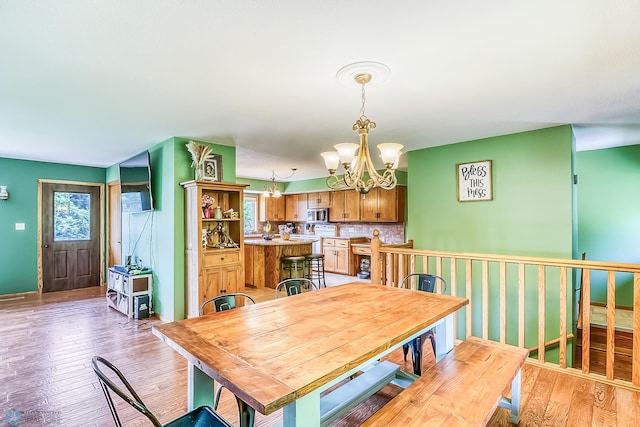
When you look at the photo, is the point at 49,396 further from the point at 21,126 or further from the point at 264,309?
the point at 21,126

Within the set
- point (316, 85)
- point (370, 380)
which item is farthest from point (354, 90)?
point (370, 380)

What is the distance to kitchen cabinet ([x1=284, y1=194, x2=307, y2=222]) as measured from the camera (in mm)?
8664

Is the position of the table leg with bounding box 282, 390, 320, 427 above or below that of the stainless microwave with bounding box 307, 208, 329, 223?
below

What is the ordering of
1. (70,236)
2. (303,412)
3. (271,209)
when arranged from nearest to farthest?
1. (303,412)
2. (70,236)
3. (271,209)

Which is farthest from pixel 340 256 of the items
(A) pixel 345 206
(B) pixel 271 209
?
(B) pixel 271 209

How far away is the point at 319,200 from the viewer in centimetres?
827

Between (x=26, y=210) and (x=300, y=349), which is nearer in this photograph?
(x=300, y=349)

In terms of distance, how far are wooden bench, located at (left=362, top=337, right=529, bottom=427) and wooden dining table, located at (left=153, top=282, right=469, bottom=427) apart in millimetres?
241

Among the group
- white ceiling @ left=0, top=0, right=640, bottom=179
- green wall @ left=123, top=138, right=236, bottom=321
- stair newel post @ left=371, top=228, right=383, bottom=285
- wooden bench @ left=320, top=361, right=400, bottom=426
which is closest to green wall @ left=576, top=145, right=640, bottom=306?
white ceiling @ left=0, top=0, right=640, bottom=179

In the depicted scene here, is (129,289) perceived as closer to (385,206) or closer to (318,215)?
(318,215)

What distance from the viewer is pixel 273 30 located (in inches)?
68.3

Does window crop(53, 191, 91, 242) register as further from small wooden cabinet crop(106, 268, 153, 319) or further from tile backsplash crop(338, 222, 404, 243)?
tile backsplash crop(338, 222, 404, 243)

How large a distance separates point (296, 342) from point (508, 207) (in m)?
3.55

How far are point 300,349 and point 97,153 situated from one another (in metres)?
5.13
